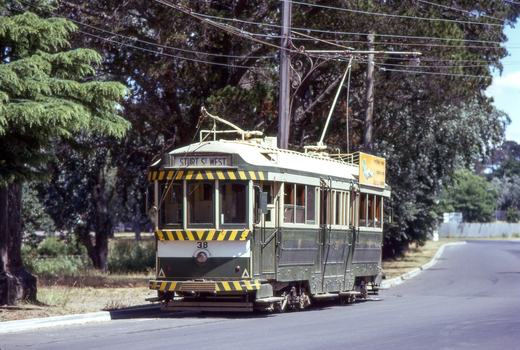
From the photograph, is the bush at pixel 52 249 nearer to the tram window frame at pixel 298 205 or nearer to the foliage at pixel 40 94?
the tram window frame at pixel 298 205

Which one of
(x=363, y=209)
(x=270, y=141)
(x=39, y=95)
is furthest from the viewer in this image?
(x=363, y=209)

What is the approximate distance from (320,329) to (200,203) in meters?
3.58

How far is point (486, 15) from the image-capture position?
87.0 ft

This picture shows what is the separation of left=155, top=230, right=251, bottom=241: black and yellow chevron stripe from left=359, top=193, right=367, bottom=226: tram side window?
5645 mm

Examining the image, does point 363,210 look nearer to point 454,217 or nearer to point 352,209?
point 352,209

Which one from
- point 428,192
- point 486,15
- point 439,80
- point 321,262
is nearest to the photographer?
point 321,262

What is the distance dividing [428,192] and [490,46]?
35.3 ft

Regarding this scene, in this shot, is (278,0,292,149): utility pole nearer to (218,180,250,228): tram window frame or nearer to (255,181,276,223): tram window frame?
(255,181,276,223): tram window frame

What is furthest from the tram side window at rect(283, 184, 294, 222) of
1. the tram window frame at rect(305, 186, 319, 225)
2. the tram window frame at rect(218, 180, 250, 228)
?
the tram window frame at rect(218, 180, 250, 228)

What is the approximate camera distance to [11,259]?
1440cm

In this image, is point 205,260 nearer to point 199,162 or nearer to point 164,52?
point 199,162

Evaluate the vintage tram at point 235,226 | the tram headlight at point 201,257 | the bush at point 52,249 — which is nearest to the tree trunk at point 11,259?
the vintage tram at point 235,226

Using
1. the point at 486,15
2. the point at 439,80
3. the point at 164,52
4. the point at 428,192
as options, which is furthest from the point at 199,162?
the point at 428,192

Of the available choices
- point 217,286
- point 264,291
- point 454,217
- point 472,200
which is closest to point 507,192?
point 472,200
